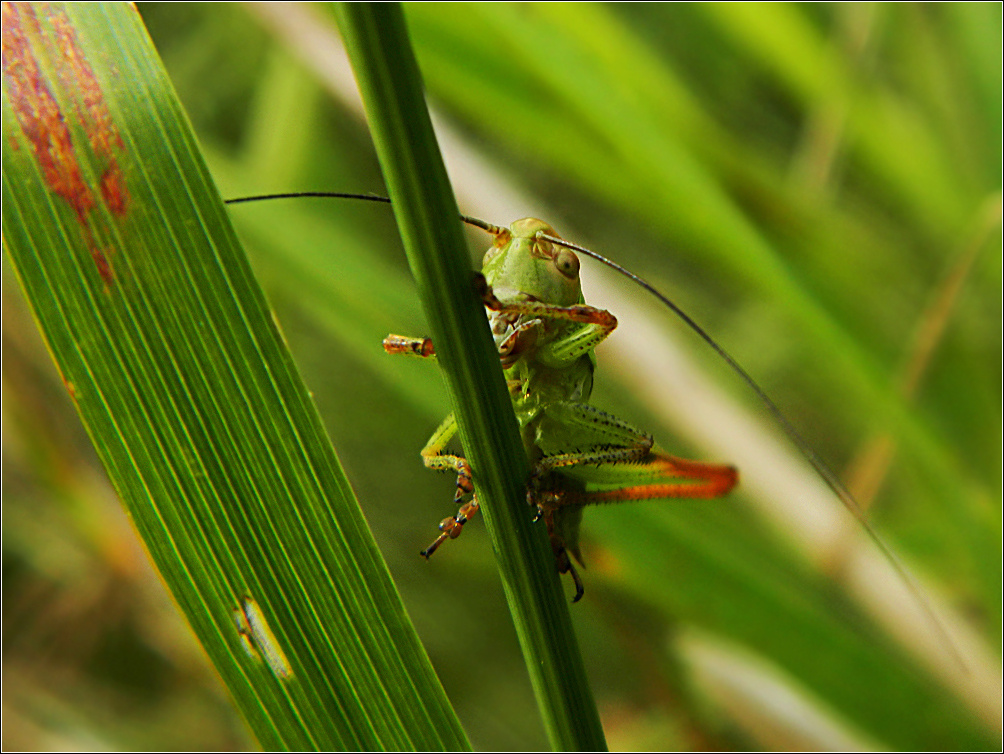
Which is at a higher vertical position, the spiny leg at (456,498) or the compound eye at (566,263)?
the compound eye at (566,263)

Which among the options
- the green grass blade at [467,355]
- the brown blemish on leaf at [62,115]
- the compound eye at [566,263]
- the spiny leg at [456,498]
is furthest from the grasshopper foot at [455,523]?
the brown blemish on leaf at [62,115]

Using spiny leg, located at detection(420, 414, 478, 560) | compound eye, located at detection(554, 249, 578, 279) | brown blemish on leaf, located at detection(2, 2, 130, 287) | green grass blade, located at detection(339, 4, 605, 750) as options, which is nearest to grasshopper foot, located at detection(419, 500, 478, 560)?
spiny leg, located at detection(420, 414, 478, 560)

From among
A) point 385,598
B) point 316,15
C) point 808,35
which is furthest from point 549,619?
point 808,35

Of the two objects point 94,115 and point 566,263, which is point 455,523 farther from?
point 94,115

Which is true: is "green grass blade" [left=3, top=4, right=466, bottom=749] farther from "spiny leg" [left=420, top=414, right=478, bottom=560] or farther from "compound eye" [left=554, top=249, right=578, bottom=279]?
"compound eye" [left=554, top=249, right=578, bottom=279]

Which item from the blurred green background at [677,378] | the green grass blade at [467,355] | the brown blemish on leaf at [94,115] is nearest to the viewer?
the green grass blade at [467,355]

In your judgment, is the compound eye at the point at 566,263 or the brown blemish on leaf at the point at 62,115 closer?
the brown blemish on leaf at the point at 62,115

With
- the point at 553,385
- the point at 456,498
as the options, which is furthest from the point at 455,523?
the point at 553,385

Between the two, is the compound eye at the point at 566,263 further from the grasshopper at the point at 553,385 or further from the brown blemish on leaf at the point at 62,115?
the brown blemish on leaf at the point at 62,115
